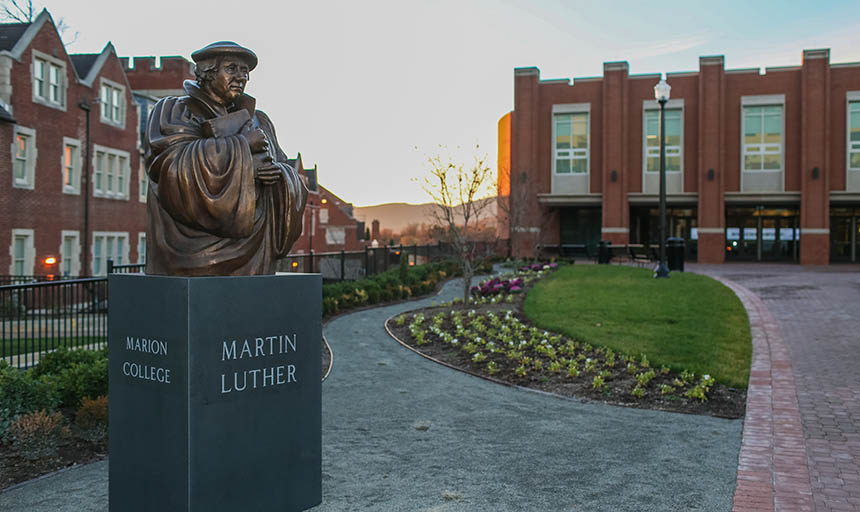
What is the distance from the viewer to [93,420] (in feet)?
21.3

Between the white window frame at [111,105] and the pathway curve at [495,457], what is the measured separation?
25136 mm

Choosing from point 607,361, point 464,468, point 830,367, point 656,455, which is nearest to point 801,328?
point 830,367

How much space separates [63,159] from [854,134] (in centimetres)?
3876

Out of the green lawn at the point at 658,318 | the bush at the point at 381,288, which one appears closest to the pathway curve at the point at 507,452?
the green lawn at the point at 658,318

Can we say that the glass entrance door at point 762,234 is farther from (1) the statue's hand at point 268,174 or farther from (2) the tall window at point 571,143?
(1) the statue's hand at point 268,174

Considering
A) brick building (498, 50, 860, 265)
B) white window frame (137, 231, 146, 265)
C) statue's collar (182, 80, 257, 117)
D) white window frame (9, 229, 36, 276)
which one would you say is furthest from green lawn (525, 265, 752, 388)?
white window frame (137, 231, 146, 265)

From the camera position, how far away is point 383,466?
5781 millimetres

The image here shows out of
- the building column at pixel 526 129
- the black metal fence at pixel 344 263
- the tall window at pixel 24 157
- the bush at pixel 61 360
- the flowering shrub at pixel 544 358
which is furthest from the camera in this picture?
the building column at pixel 526 129

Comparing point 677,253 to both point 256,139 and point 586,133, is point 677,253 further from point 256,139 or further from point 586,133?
point 256,139

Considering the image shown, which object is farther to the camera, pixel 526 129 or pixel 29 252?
pixel 526 129

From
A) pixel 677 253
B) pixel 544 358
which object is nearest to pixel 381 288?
pixel 544 358

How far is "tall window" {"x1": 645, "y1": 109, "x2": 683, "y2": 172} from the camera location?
38.8 m

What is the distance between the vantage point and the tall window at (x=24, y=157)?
2392 cm

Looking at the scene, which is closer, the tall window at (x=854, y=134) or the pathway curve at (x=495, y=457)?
the pathway curve at (x=495, y=457)
